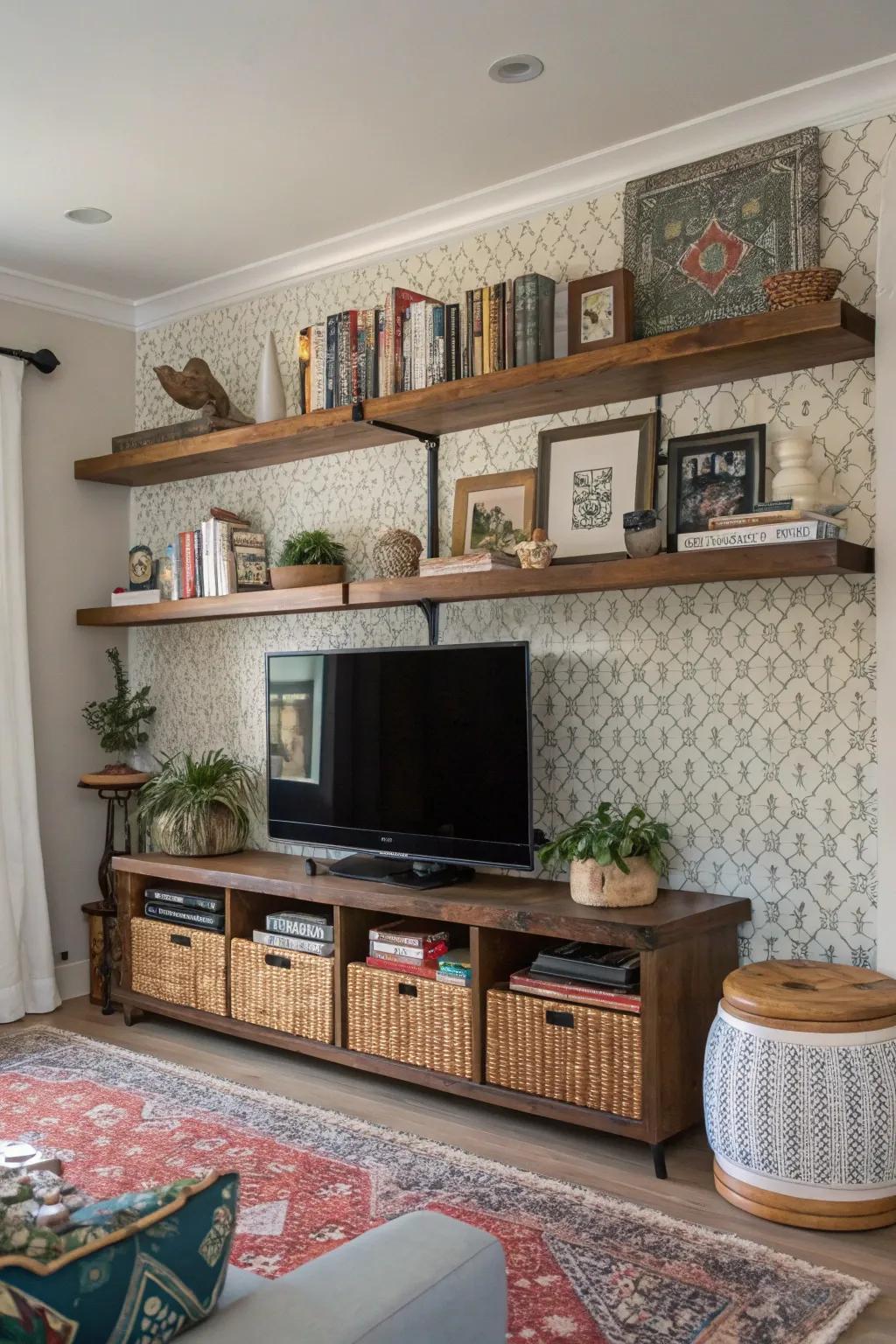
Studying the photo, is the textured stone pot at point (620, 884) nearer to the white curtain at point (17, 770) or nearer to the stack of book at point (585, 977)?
the stack of book at point (585, 977)

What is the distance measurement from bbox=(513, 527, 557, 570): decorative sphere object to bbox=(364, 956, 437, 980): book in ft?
3.76

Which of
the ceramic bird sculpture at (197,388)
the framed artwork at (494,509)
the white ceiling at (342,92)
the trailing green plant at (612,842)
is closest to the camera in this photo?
the white ceiling at (342,92)

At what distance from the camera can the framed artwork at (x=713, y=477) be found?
10.0 feet

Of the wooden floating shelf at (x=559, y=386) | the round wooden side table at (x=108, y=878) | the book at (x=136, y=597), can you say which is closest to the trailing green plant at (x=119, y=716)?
the round wooden side table at (x=108, y=878)

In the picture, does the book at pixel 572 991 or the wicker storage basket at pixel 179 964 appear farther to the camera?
the wicker storage basket at pixel 179 964

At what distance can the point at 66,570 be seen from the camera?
4.57 m

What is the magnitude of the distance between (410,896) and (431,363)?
1551mm

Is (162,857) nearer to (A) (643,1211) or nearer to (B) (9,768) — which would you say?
(B) (9,768)

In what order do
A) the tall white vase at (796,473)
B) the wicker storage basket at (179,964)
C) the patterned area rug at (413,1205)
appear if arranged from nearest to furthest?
the patterned area rug at (413,1205)
the tall white vase at (796,473)
the wicker storage basket at (179,964)

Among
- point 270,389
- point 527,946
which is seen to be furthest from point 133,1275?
point 270,389

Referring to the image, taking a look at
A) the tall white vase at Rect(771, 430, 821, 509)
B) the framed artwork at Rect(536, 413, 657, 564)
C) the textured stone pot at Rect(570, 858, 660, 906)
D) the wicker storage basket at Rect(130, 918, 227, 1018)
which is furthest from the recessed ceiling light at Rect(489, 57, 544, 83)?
the wicker storage basket at Rect(130, 918, 227, 1018)

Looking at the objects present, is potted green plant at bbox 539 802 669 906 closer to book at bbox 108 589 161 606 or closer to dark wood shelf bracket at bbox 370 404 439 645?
dark wood shelf bracket at bbox 370 404 439 645

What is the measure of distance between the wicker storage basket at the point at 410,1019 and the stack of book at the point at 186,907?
65 cm

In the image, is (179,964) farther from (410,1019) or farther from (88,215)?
(88,215)
